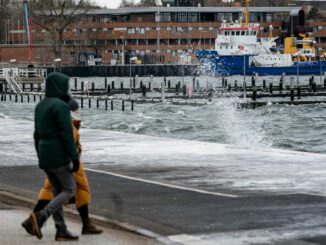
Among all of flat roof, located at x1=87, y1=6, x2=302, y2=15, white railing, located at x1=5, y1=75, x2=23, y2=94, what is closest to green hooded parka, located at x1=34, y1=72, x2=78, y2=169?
white railing, located at x1=5, y1=75, x2=23, y2=94

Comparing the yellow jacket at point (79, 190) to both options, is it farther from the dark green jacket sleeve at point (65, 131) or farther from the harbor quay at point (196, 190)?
the dark green jacket sleeve at point (65, 131)

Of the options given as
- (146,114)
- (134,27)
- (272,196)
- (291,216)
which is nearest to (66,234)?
(291,216)

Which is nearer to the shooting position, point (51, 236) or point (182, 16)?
point (51, 236)

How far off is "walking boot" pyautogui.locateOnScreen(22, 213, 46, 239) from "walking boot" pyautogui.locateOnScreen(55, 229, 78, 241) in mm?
232

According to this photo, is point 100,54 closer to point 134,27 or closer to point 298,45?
point 134,27

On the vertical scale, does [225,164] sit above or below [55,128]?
below

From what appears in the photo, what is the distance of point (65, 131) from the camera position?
12.8 meters

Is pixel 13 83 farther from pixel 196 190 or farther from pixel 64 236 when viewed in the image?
pixel 64 236

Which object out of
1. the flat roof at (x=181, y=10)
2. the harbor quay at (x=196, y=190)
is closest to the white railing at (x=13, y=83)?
the harbor quay at (x=196, y=190)

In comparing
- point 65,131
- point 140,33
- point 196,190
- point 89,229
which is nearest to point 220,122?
point 196,190

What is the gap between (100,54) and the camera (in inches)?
6855

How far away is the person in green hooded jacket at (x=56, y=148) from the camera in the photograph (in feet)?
42.3

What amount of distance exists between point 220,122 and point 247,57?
79114mm

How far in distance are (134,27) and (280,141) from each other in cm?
12621
